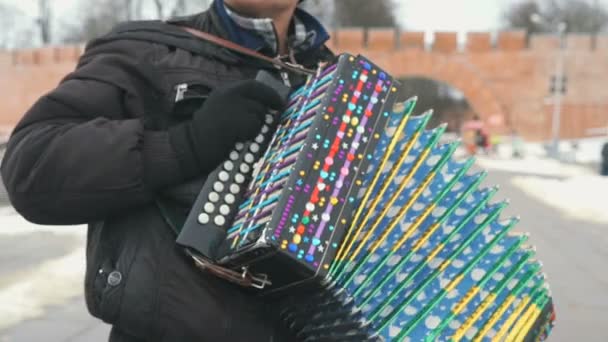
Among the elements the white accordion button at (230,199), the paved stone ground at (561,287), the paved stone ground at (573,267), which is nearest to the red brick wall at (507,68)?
the paved stone ground at (573,267)

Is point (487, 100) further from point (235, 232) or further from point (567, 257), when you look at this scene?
point (235, 232)

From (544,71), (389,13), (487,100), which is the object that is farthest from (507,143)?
(389,13)

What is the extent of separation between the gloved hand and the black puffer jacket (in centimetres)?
3

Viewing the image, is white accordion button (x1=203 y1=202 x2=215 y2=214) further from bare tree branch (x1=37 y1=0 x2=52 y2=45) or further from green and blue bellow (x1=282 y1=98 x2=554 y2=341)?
bare tree branch (x1=37 y1=0 x2=52 y2=45)

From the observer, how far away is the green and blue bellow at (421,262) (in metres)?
1.04

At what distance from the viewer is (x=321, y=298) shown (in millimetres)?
1034

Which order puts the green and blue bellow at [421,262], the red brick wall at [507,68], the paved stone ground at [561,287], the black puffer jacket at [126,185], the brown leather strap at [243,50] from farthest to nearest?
1. the red brick wall at [507,68]
2. the paved stone ground at [561,287]
3. the brown leather strap at [243,50]
4. the green and blue bellow at [421,262]
5. the black puffer jacket at [126,185]

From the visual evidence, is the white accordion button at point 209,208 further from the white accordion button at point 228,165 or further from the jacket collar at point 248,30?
the jacket collar at point 248,30

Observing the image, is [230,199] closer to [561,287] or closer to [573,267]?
[561,287]

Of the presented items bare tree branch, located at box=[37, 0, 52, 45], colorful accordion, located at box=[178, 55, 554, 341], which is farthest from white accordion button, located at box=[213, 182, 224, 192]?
bare tree branch, located at box=[37, 0, 52, 45]

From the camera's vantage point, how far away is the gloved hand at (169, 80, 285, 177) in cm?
100

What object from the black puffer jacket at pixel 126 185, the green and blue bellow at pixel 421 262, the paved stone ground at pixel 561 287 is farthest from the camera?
the paved stone ground at pixel 561 287

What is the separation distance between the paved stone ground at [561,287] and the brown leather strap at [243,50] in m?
2.64

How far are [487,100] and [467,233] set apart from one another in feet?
85.7
